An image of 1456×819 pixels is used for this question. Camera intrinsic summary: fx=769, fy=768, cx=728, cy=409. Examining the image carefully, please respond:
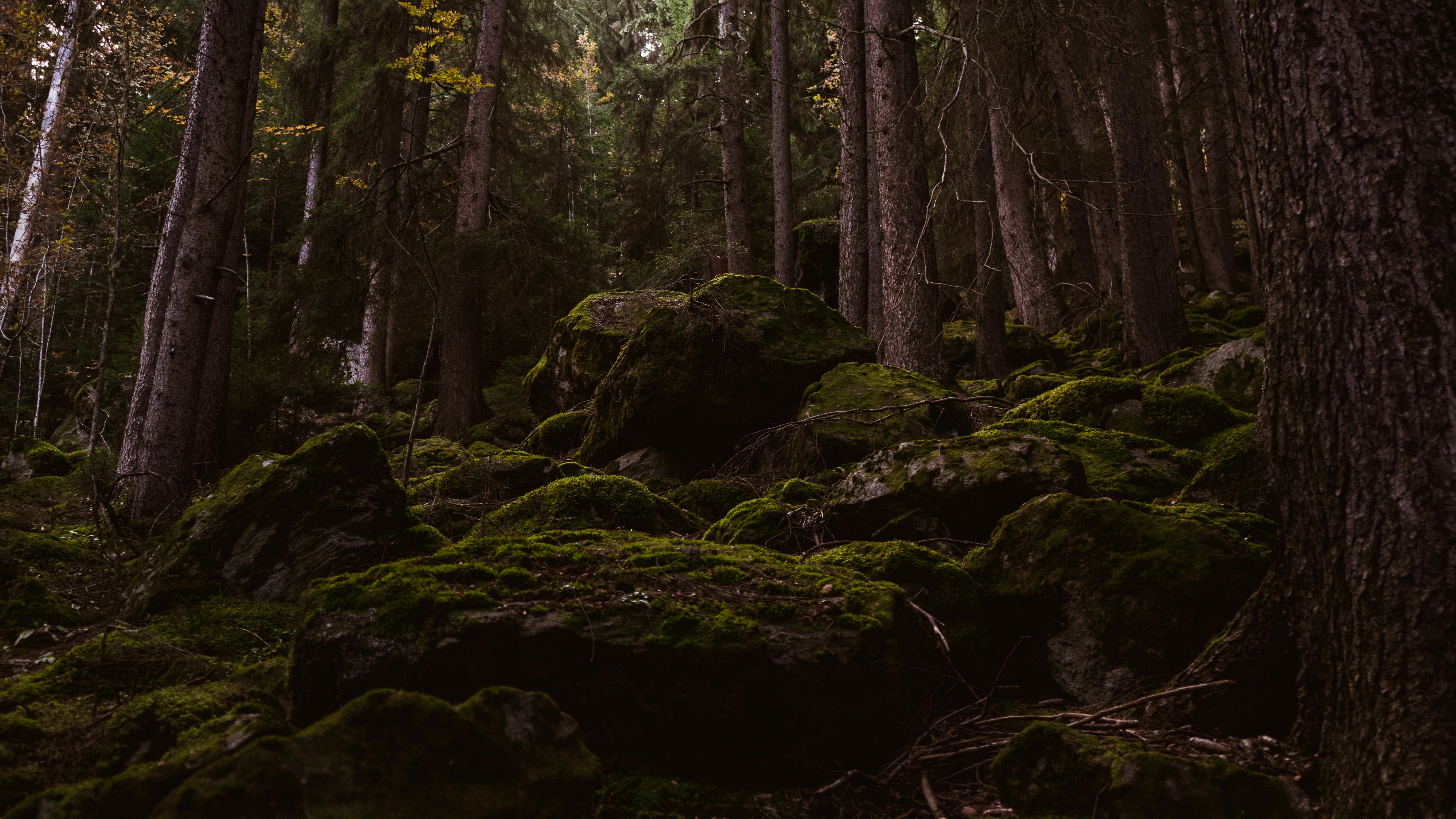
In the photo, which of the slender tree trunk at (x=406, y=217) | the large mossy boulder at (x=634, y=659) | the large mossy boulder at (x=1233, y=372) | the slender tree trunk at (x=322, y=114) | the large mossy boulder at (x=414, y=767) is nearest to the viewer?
the large mossy boulder at (x=414, y=767)

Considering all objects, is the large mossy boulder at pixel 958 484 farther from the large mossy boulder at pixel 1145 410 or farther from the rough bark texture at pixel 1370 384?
the rough bark texture at pixel 1370 384

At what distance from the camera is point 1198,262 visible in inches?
692

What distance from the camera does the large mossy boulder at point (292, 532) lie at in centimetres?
481

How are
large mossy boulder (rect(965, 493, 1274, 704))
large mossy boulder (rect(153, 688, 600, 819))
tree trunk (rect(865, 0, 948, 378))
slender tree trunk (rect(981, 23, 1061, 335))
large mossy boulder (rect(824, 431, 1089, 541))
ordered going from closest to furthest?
large mossy boulder (rect(153, 688, 600, 819)) < large mossy boulder (rect(965, 493, 1274, 704)) < large mossy boulder (rect(824, 431, 1089, 541)) < tree trunk (rect(865, 0, 948, 378)) < slender tree trunk (rect(981, 23, 1061, 335))

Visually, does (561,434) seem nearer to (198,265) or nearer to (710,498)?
(710,498)

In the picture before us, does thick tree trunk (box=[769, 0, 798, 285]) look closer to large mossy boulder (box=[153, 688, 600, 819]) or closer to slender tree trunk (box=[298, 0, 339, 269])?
slender tree trunk (box=[298, 0, 339, 269])

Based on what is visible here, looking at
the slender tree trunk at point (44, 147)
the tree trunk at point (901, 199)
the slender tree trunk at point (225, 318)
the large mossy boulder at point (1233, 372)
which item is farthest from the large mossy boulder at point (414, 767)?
the slender tree trunk at point (44, 147)

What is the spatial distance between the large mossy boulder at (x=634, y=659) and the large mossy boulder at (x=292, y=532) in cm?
173

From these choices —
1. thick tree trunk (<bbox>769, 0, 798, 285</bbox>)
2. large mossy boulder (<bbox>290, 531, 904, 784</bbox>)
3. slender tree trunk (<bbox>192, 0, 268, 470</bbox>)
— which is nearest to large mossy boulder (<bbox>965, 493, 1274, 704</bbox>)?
large mossy boulder (<bbox>290, 531, 904, 784</bbox>)

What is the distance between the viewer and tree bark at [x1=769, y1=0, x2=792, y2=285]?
589 inches

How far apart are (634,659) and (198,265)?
7025 millimetres

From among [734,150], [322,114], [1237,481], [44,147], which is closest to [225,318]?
[1237,481]

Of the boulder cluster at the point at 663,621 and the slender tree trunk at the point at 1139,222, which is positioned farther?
the slender tree trunk at the point at 1139,222

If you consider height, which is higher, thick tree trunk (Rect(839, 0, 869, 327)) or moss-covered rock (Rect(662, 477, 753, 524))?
thick tree trunk (Rect(839, 0, 869, 327))
